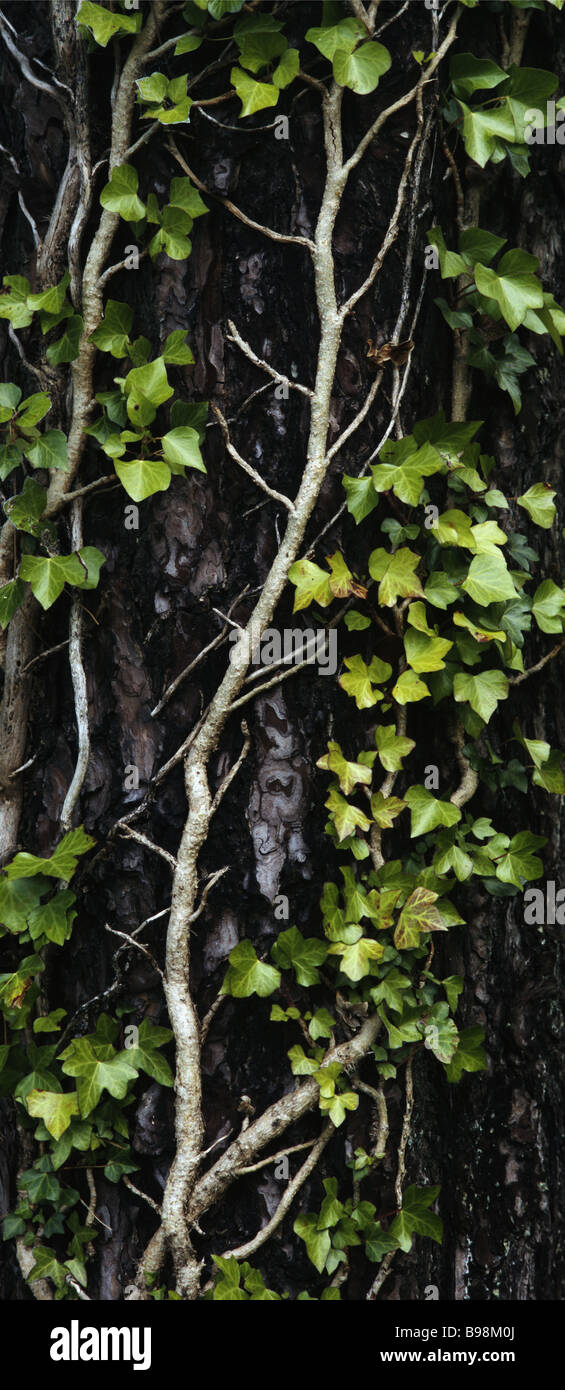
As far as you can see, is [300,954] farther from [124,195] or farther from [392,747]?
[124,195]

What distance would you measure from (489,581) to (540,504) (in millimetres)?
268

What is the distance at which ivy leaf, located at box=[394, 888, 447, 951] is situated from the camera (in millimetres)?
1678

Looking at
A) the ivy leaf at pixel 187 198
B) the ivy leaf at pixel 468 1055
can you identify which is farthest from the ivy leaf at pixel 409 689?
the ivy leaf at pixel 187 198

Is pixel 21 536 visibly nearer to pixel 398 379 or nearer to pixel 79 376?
pixel 79 376

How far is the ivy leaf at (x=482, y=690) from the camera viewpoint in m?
1.72

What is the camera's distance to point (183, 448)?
1614 mm

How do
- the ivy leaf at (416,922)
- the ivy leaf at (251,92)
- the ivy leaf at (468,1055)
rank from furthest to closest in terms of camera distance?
the ivy leaf at (468,1055)
the ivy leaf at (416,922)
the ivy leaf at (251,92)

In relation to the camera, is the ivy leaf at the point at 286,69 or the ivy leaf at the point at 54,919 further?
the ivy leaf at the point at 54,919

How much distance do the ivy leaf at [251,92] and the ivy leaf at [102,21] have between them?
20 centimetres

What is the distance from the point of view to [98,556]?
1.73 metres

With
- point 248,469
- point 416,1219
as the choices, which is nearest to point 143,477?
point 248,469

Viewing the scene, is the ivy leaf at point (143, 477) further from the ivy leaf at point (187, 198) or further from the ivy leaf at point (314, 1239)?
the ivy leaf at point (314, 1239)
